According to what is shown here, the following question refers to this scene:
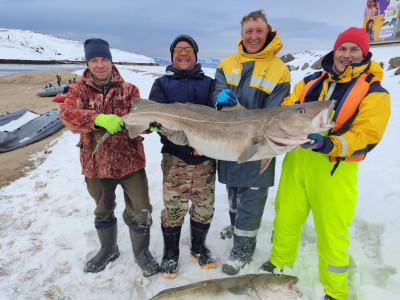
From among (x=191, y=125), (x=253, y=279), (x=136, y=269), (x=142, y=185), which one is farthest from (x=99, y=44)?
(x=253, y=279)

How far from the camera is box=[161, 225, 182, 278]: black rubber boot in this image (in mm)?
3508

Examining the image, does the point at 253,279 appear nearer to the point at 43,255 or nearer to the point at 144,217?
the point at 144,217

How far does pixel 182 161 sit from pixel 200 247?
1290 mm

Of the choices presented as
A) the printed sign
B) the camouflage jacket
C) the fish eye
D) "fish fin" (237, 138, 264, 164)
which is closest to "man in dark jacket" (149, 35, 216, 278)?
the camouflage jacket

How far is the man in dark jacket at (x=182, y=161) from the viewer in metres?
3.32

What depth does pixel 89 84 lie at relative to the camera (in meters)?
3.16

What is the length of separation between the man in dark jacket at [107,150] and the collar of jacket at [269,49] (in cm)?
137

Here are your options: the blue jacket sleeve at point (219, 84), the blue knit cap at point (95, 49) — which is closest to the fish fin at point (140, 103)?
the blue knit cap at point (95, 49)

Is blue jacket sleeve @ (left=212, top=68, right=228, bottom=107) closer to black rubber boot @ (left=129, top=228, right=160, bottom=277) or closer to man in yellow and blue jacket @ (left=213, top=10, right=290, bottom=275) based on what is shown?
man in yellow and blue jacket @ (left=213, top=10, right=290, bottom=275)

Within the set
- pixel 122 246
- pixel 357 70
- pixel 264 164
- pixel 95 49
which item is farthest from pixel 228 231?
pixel 95 49

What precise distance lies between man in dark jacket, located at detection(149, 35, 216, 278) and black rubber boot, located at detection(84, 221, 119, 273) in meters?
0.72

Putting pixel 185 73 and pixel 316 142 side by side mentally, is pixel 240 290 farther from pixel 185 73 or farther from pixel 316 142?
pixel 185 73

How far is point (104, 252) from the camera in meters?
3.72

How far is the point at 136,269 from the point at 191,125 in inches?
Result: 80.1
